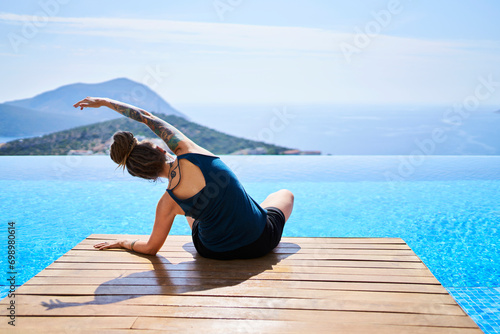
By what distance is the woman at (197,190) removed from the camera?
1.89m

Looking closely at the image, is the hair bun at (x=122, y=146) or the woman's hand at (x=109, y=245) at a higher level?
the hair bun at (x=122, y=146)

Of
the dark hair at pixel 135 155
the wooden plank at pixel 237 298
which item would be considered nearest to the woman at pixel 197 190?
the dark hair at pixel 135 155

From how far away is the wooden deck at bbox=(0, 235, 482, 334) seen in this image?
146 cm

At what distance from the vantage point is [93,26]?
14.0 m

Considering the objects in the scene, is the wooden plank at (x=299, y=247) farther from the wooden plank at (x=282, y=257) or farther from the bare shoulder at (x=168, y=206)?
the bare shoulder at (x=168, y=206)

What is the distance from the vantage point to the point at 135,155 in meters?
1.88

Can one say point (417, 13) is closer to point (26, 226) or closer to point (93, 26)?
point (93, 26)

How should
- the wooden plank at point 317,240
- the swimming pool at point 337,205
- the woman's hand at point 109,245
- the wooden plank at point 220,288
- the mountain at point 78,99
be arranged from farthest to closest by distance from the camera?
the mountain at point 78,99, the swimming pool at point 337,205, the wooden plank at point 317,240, the woman's hand at point 109,245, the wooden plank at point 220,288

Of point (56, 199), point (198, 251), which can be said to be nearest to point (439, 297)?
point (198, 251)

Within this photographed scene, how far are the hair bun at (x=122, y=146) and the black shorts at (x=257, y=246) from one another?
0.60 metres

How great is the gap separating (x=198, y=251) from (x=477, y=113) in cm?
1419

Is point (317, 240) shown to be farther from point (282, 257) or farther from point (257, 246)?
point (257, 246)

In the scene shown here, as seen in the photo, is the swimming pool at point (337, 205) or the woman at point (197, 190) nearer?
the woman at point (197, 190)

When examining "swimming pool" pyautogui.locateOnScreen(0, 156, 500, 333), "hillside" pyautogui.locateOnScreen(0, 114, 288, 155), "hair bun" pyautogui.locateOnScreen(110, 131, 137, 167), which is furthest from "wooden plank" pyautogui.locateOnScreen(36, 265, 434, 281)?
"hillside" pyautogui.locateOnScreen(0, 114, 288, 155)
